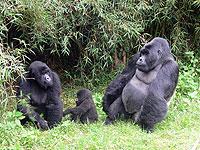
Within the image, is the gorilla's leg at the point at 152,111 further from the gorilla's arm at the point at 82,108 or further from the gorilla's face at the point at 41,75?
the gorilla's face at the point at 41,75

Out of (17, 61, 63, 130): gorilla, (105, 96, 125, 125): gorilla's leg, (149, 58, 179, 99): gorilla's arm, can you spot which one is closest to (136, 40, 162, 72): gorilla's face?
(149, 58, 179, 99): gorilla's arm

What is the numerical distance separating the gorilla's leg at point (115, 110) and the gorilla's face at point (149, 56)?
0.47 metres

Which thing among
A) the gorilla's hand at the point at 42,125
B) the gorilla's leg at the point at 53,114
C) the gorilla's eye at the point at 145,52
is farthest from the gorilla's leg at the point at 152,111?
the gorilla's hand at the point at 42,125

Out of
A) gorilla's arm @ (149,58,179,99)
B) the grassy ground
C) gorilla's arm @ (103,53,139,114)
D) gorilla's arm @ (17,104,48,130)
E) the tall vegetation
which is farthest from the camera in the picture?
gorilla's arm @ (103,53,139,114)

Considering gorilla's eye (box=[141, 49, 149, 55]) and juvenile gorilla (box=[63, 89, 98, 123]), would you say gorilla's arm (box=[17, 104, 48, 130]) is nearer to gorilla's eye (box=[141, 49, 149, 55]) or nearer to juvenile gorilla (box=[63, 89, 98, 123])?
juvenile gorilla (box=[63, 89, 98, 123])

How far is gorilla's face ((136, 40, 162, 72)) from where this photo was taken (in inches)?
181

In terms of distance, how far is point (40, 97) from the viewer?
4668 millimetres

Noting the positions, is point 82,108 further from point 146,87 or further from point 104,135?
point 146,87

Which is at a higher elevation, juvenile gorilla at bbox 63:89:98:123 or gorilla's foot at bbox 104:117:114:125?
juvenile gorilla at bbox 63:89:98:123

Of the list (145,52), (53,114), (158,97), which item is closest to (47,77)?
(53,114)

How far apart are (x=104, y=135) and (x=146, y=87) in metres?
0.76

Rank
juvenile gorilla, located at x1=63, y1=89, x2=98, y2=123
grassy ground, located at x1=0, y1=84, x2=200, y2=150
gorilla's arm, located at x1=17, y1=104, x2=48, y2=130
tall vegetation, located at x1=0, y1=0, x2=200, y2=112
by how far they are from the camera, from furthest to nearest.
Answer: tall vegetation, located at x1=0, y1=0, x2=200, y2=112, juvenile gorilla, located at x1=63, y1=89, x2=98, y2=123, gorilla's arm, located at x1=17, y1=104, x2=48, y2=130, grassy ground, located at x1=0, y1=84, x2=200, y2=150

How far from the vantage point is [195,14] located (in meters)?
6.45

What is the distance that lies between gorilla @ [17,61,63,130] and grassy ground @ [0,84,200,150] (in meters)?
0.13
